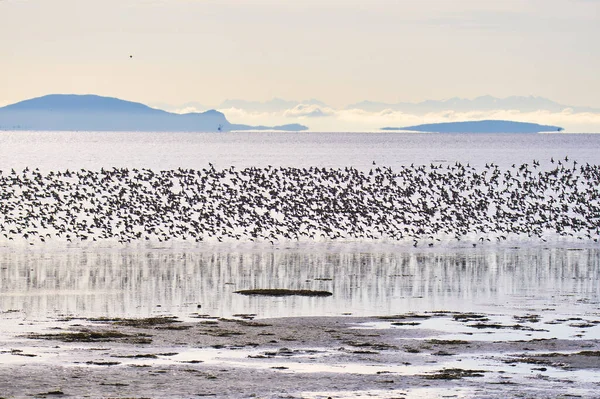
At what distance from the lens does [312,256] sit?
3903 cm

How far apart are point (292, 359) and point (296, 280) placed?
39.7ft

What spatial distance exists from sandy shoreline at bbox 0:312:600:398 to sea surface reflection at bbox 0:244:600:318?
6.20ft

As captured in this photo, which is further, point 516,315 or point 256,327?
point 516,315

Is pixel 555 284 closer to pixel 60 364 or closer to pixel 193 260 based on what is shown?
pixel 193 260

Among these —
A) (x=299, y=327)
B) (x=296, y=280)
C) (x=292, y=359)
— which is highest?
(x=296, y=280)

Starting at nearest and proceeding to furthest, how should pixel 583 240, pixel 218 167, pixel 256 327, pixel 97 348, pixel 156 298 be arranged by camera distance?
pixel 97 348, pixel 256 327, pixel 156 298, pixel 583 240, pixel 218 167

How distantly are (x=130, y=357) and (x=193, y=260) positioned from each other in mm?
18070

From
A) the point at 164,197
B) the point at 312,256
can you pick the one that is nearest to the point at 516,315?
the point at 312,256

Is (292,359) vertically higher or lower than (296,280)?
lower

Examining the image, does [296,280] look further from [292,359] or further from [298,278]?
[292,359]

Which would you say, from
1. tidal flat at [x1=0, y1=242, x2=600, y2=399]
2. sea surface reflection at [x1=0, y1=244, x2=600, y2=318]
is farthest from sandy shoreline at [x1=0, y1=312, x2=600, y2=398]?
sea surface reflection at [x1=0, y1=244, x2=600, y2=318]

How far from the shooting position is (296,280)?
1239 inches

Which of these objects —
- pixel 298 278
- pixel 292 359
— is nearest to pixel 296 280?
pixel 298 278

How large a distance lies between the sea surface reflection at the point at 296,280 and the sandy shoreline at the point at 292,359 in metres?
1.89
